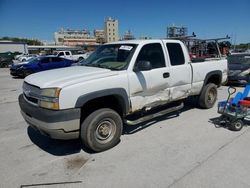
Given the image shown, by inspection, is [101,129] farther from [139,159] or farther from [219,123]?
[219,123]

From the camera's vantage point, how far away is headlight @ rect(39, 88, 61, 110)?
10.2ft

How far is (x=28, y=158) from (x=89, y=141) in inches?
42.6

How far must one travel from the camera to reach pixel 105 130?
3793 millimetres

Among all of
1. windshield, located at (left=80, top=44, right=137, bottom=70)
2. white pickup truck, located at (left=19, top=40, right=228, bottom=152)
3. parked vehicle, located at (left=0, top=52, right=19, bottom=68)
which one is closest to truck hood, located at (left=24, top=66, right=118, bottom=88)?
white pickup truck, located at (left=19, top=40, right=228, bottom=152)

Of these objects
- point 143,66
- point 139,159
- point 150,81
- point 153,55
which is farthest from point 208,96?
point 139,159

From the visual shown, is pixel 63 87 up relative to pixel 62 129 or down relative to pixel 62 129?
up

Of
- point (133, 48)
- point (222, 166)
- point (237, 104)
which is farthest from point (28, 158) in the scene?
point (237, 104)

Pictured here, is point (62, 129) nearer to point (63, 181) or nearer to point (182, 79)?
point (63, 181)

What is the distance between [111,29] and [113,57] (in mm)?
131033

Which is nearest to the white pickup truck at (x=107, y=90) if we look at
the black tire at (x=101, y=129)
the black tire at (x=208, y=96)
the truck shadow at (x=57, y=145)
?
the black tire at (x=101, y=129)

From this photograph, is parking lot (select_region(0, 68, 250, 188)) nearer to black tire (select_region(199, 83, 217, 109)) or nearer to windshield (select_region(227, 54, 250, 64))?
black tire (select_region(199, 83, 217, 109))

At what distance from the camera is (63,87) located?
10.2 ft

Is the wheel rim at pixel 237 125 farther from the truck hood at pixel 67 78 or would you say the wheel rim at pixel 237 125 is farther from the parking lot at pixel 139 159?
the truck hood at pixel 67 78

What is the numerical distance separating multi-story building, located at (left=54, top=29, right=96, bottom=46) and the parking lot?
11797cm
